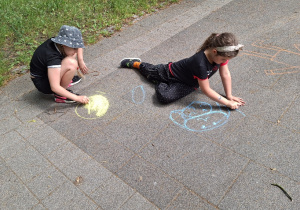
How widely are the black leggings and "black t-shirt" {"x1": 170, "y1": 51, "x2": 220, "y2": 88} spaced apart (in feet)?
0.23

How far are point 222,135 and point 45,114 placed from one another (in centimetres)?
213

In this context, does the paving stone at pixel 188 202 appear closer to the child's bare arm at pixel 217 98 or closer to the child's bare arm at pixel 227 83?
the child's bare arm at pixel 217 98

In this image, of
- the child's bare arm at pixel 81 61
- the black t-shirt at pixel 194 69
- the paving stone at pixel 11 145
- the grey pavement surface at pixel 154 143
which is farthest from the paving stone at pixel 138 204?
the child's bare arm at pixel 81 61

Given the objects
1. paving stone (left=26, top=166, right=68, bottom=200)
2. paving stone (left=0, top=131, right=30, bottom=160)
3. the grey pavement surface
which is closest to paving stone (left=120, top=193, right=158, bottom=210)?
the grey pavement surface

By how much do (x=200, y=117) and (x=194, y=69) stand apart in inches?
21.8

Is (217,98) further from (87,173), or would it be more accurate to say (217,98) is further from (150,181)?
(87,173)

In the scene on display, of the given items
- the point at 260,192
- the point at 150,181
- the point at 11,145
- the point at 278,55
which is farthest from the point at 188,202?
→ the point at 278,55

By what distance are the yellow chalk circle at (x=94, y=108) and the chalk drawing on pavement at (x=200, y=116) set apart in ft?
2.84

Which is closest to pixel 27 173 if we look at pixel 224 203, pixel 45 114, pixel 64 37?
pixel 45 114

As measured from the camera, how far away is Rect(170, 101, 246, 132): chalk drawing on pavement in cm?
270

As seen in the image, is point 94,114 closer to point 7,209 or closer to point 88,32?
point 7,209

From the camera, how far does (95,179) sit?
2262mm

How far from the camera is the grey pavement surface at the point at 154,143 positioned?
209 centimetres

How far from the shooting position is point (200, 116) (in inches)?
111
